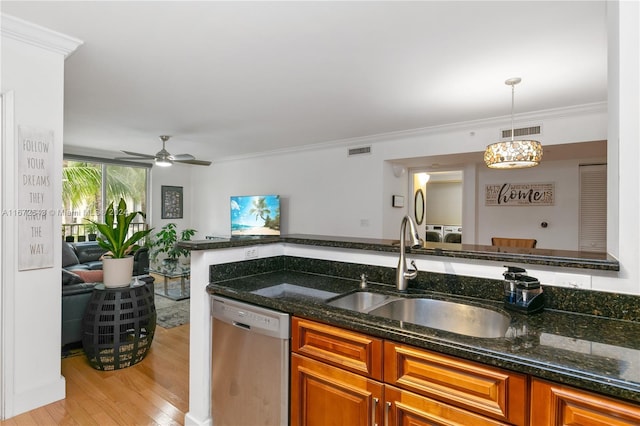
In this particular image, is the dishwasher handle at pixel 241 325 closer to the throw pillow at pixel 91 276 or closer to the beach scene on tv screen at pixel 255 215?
the throw pillow at pixel 91 276

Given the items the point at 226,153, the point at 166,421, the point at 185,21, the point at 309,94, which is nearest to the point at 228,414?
the point at 166,421

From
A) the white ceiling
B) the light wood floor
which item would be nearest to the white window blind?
the white ceiling

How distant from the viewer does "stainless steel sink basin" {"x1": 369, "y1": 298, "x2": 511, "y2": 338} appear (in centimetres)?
149

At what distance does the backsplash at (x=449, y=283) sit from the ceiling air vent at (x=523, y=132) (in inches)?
126

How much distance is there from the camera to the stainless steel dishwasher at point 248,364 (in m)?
1.59

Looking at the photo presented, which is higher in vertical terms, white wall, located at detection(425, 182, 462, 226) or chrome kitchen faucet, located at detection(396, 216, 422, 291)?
white wall, located at detection(425, 182, 462, 226)

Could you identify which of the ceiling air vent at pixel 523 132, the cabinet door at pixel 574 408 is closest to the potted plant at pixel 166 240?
the ceiling air vent at pixel 523 132

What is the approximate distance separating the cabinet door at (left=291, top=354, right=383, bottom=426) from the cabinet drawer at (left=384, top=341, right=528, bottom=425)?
4.8 inches

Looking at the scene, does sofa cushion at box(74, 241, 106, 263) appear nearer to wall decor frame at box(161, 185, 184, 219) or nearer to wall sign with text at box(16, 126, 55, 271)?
wall decor frame at box(161, 185, 184, 219)

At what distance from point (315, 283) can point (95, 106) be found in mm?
3551

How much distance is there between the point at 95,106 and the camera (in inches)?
150

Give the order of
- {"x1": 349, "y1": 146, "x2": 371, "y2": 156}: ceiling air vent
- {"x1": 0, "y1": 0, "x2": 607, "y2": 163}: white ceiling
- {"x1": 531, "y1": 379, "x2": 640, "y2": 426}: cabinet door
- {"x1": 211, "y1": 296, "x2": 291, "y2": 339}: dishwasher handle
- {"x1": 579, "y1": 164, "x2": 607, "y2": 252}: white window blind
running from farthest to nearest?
{"x1": 349, "y1": 146, "x2": 371, "y2": 156}: ceiling air vent < {"x1": 579, "y1": 164, "x2": 607, "y2": 252}: white window blind < {"x1": 0, "y1": 0, "x2": 607, "y2": 163}: white ceiling < {"x1": 211, "y1": 296, "x2": 291, "y2": 339}: dishwasher handle < {"x1": 531, "y1": 379, "x2": 640, "y2": 426}: cabinet door

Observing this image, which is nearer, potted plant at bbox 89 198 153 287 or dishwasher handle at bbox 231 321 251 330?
dishwasher handle at bbox 231 321 251 330

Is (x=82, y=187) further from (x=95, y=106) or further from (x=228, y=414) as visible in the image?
(x=228, y=414)
